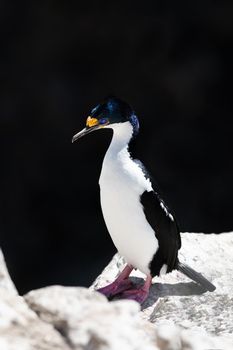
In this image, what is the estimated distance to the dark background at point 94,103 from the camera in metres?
7.80

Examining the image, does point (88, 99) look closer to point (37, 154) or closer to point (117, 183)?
point (37, 154)

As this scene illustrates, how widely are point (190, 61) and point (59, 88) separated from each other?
121 centimetres

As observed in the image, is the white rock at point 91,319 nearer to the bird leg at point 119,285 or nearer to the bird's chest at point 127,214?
the bird's chest at point 127,214

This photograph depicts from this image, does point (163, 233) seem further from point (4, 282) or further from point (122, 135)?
point (4, 282)

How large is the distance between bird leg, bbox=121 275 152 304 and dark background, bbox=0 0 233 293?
3993 mm

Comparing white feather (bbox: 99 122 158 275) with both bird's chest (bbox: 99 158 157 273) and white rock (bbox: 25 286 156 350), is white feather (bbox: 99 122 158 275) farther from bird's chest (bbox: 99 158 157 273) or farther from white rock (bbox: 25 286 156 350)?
white rock (bbox: 25 286 156 350)

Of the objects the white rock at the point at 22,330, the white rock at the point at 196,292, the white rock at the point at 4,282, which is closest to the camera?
the white rock at the point at 22,330

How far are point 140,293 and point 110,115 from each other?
746mm

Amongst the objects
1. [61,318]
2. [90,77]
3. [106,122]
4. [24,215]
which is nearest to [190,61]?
[90,77]

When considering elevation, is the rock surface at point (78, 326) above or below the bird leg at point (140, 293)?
above

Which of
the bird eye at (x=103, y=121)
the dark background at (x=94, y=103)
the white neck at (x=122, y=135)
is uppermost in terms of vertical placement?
the bird eye at (x=103, y=121)

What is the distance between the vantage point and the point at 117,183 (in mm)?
3551

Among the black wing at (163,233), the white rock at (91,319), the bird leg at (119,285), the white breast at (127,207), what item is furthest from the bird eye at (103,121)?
the white rock at (91,319)

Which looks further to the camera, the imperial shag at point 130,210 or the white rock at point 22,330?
the imperial shag at point 130,210
